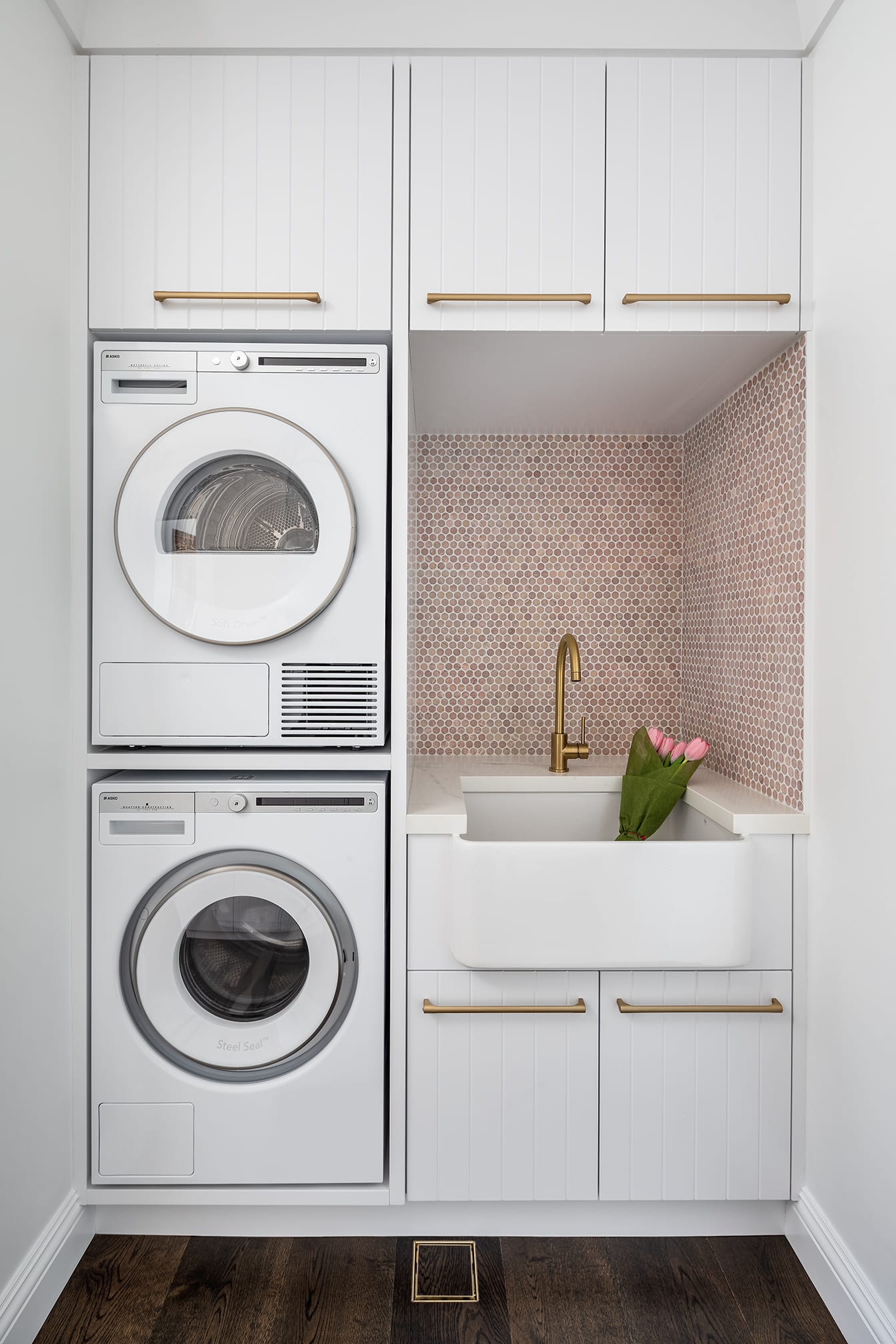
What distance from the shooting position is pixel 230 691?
1593mm

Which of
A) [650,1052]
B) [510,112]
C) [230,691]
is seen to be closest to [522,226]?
[510,112]

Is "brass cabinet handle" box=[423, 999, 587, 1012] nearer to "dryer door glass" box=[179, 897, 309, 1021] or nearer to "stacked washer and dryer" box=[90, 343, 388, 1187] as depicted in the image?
"stacked washer and dryer" box=[90, 343, 388, 1187]

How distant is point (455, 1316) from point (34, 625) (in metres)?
1.46

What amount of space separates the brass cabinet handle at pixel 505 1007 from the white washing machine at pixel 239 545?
1.74 feet

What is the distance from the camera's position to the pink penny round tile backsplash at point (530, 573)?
2.30 metres

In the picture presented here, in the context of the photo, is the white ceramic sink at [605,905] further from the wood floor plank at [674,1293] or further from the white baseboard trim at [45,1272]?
the white baseboard trim at [45,1272]

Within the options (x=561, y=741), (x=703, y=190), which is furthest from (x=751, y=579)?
(x=703, y=190)

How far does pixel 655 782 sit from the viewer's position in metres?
1.71

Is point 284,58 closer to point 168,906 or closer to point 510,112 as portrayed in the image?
point 510,112

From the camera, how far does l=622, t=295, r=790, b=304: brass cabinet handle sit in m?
1.54

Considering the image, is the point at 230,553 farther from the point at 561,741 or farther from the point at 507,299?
the point at 561,741

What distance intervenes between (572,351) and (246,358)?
67 cm

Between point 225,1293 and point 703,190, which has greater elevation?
point 703,190

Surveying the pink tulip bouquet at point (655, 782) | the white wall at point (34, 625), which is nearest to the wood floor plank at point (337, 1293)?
the white wall at point (34, 625)
